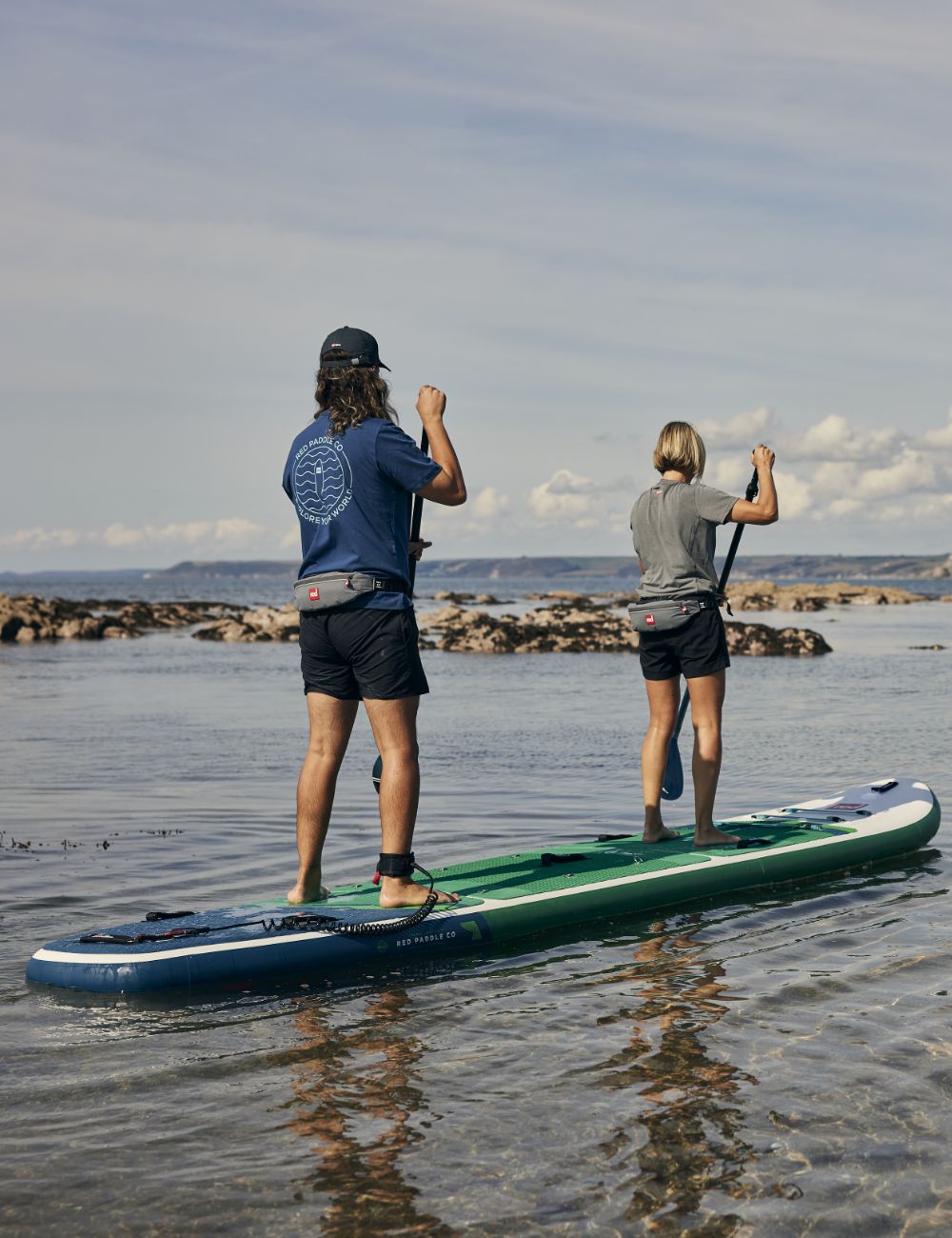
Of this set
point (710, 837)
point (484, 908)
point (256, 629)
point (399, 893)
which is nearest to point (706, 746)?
point (710, 837)

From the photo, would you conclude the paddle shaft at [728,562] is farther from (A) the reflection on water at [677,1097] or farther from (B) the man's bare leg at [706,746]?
(A) the reflection on water at [677,1097]

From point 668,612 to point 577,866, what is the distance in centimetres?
165

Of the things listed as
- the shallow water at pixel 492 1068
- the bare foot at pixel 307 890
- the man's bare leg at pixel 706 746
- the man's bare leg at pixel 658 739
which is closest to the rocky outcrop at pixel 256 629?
the shallow water at pixel 492 1068

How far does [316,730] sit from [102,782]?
290 inches

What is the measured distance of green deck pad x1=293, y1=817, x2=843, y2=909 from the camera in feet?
23.8

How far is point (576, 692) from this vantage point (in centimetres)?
2453

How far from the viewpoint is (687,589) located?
26.9ft

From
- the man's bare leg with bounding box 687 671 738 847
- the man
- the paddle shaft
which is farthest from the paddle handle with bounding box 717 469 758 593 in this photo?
the man

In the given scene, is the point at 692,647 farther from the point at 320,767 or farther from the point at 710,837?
the point at 320,767

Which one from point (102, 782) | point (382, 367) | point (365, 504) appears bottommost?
point (102, 782)

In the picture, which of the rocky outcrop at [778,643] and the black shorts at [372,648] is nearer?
the black shorts at [372,648]

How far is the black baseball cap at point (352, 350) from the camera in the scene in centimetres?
664

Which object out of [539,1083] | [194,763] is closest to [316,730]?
[539,1083]

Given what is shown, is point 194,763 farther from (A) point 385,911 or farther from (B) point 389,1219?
(B) point 389,1219
